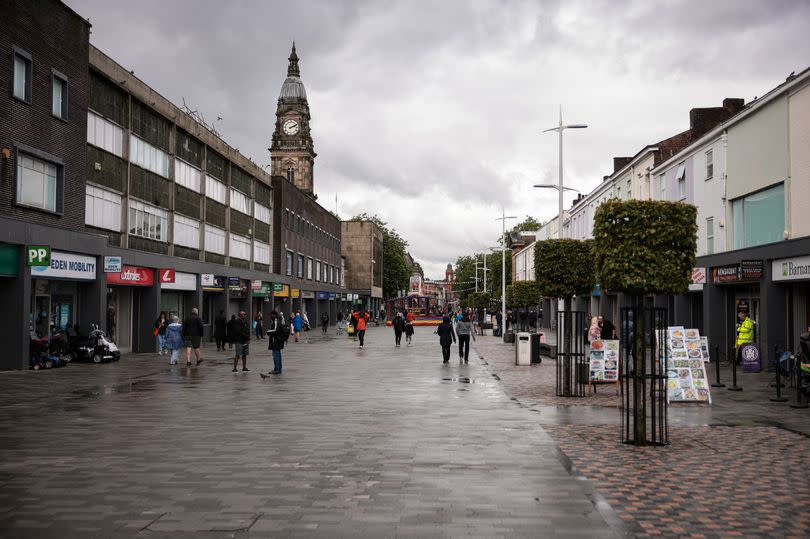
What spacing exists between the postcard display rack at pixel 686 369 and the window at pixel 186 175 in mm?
28621

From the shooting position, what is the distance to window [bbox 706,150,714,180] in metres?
30.5

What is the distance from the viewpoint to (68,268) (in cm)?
2595

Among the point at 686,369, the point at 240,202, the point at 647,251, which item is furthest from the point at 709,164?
the point at 240,202

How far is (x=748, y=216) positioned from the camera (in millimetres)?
27281

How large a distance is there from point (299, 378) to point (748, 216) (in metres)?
16.8

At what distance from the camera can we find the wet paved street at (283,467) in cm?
652

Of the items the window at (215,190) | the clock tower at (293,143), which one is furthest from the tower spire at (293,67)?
the window at (215,190)

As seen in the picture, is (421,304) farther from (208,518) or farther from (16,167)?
(208,518)

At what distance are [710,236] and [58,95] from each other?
24.4 meters

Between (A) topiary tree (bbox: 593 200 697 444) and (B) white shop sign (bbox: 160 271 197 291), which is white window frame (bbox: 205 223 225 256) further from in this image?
(A) topiary tree (bbox: 593 200 697 444)

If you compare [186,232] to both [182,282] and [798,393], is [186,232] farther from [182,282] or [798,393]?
[798,393]

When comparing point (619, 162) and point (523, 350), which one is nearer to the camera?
point (523, 350)

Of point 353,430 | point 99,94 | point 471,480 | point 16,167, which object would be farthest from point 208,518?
point 99,94

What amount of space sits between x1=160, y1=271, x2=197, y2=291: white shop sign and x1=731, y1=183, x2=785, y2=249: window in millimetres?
24072
